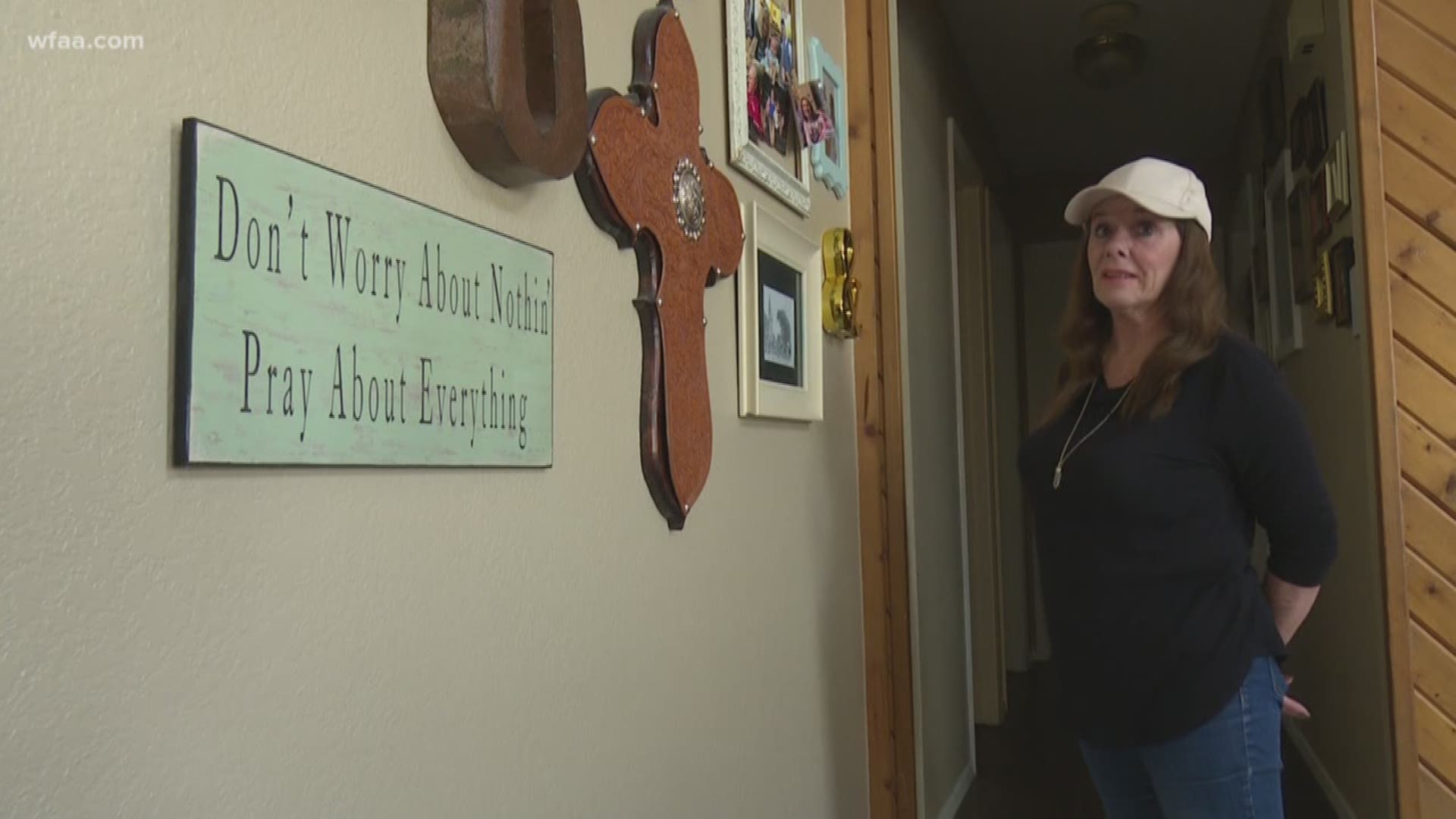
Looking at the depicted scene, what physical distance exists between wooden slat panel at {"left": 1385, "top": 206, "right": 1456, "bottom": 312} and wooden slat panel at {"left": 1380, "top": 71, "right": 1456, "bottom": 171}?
0.37ft

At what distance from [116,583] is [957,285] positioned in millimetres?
3186

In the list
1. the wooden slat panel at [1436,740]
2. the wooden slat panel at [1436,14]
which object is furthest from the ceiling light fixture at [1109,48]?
the wooden slat panel at [1436,740]

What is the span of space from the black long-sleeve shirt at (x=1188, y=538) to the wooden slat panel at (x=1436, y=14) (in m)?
1.05

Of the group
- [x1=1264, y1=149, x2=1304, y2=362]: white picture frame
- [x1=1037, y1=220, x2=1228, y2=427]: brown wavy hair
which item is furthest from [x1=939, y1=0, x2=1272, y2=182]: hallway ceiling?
[x1=1037, y1=220, x2=1228, y2=427]: brown wavy hair

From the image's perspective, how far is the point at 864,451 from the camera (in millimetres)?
1953

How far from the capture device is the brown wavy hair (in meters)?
1.25

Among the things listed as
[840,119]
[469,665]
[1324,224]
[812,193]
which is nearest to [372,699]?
[469,665]

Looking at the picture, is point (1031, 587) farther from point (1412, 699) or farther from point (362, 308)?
point (362, 308)

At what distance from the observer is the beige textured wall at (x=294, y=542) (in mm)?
508

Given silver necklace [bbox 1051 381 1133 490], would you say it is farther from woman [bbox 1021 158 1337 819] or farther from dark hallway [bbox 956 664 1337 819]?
dark hallway [bbox 956 664 1337 819]

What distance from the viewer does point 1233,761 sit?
1171 millimetres

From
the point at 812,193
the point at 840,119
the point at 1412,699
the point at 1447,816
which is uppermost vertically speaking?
the point at 840,119

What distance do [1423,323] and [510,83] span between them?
5.77 ft

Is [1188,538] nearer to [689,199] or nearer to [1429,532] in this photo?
[689,199]
